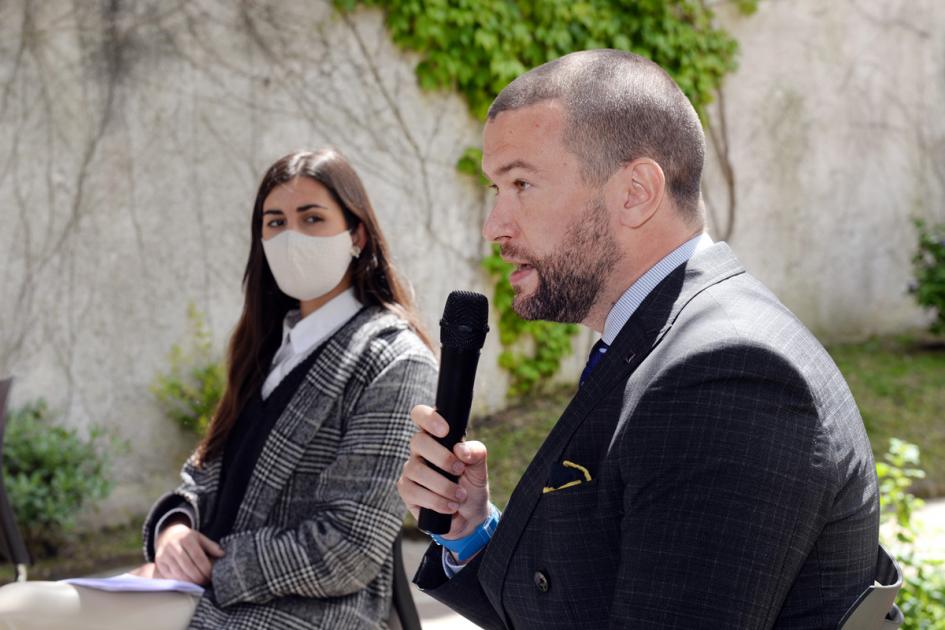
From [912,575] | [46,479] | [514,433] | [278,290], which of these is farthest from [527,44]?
[912,575]

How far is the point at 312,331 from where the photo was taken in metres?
2.72

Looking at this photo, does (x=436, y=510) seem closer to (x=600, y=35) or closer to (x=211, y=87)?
(x=211, y=87)

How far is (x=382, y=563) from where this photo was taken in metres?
2.43

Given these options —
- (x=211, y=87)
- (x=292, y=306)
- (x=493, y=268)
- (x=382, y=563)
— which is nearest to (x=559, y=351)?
(x=493, y=268)

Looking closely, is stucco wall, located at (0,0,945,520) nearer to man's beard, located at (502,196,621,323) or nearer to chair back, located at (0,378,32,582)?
chair back, located at (0,378,32,582)

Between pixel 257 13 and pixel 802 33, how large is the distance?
4477 millimetres

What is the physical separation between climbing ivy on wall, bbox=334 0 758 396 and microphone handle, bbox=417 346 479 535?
14.9 ft

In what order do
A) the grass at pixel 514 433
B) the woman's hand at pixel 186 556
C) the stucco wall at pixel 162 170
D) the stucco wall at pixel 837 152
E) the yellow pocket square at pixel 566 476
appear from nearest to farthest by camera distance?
the yellow pocket square at pixel 566 476
the woman's hand at pixel 186 556
the stucco wall at pixel 162 170
the grass at pixel 514 433
the stucco wall at pixel 837 152

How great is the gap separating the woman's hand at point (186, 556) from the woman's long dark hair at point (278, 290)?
27cm

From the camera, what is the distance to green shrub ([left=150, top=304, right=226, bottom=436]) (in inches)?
212

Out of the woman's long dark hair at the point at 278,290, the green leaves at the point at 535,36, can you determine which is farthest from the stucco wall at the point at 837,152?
the woman's long dark hair at the point at 278,290

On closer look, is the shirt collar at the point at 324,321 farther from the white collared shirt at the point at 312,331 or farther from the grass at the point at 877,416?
the grass at the point at 877,416

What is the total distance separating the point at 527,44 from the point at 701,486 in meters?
5.64

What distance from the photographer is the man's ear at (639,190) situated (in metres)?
1.46
